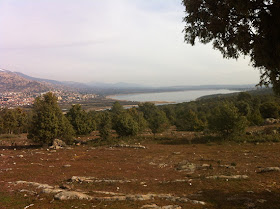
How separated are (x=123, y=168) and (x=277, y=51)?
51.3 ft

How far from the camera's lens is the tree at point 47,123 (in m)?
32.0

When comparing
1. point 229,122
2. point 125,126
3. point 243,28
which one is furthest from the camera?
point 125,126

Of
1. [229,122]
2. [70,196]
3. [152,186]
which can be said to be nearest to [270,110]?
[229,122]

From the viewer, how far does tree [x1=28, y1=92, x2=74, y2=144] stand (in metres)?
32.0

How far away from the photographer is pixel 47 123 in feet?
105

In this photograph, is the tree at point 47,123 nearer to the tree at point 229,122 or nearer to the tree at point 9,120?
the tree at point 229,122

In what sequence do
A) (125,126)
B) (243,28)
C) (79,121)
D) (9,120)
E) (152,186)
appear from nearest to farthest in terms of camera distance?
(243,28) < (152,186) < (125,126) < (79,121) < (9,120)

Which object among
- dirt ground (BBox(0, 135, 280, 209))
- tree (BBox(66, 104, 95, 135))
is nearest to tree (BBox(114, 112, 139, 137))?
tree (BBox(66, 104, 95, 135))

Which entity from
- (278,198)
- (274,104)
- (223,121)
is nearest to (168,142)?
(223,121)

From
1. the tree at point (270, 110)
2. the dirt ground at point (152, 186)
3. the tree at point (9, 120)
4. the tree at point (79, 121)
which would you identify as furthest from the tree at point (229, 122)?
the tree at point (9, 120)

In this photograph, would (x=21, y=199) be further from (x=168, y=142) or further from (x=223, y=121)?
(x=223, y=121)

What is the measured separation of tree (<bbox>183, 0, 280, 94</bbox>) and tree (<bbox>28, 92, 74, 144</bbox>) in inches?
1169

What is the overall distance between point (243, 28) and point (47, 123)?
3224 centimetres

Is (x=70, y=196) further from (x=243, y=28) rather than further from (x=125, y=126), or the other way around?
(x=125, y=126)
